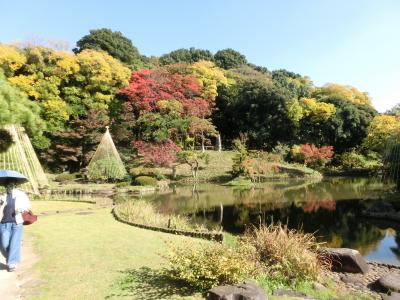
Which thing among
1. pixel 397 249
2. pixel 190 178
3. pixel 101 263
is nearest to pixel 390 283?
pixel 397 249

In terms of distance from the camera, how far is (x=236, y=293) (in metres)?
5.07

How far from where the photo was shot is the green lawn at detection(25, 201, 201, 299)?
5.52m

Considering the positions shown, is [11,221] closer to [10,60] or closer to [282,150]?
[10,60]

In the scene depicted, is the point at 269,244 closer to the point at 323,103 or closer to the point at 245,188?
the point at 245,188

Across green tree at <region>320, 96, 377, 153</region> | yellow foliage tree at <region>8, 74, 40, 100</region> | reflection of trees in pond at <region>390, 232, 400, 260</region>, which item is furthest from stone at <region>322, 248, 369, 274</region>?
green tree at <region>320, 96, 377, 153</region>

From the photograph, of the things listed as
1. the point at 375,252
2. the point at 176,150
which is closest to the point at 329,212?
the point at 375,252

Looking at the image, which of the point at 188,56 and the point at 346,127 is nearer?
the point at 346,127

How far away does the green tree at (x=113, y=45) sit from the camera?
43469 mm

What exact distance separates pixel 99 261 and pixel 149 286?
177cm

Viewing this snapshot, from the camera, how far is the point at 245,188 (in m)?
28.9

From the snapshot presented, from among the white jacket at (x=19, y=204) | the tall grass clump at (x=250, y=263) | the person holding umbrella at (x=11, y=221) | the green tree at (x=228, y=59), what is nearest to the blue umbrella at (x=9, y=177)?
the person holding umbrella at (x=11, y=221)

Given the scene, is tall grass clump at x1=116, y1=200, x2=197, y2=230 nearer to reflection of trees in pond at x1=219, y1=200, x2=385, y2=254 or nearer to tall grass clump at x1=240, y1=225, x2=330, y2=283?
reflection of trees in pond at x1=219, y1=200, x2=385, y2=254

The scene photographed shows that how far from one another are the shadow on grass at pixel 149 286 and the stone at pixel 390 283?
429cm

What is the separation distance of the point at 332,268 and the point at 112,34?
42.8 meters
